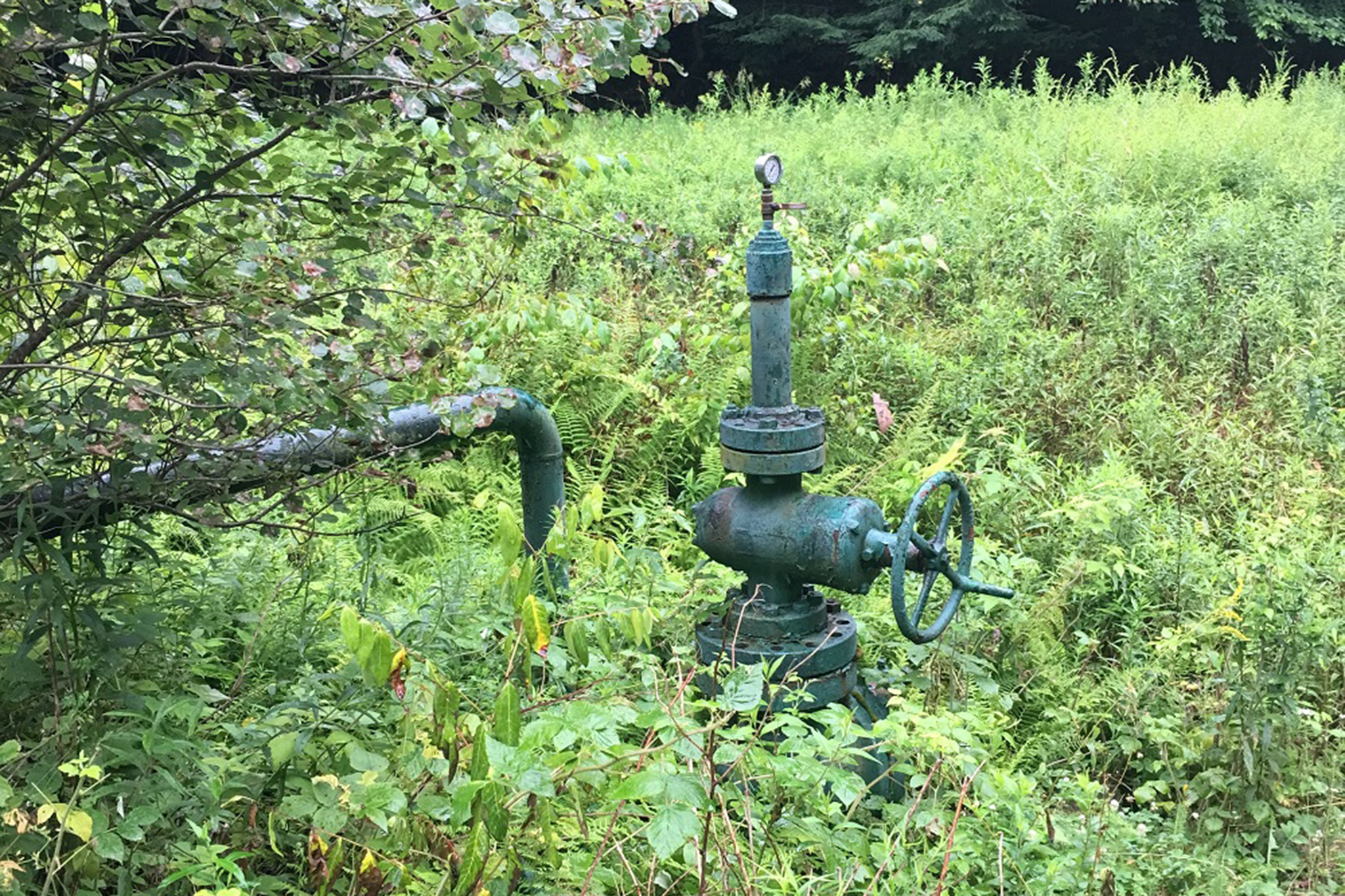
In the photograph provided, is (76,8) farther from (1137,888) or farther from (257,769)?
(1137,888)

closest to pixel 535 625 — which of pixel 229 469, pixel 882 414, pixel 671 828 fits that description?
pixel 671 828

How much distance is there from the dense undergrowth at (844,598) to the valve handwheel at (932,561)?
263 millimetres

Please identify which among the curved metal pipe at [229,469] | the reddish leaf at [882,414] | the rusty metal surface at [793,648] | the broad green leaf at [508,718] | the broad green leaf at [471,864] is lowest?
the rusty metal surface at [793,648]

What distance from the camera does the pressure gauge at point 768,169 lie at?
2.70 m

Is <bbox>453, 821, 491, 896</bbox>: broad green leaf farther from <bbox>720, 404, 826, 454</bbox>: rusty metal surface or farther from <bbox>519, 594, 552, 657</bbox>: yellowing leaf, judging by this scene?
<bbox>720, 404, 826, 454</bbox>: rusty metal surface

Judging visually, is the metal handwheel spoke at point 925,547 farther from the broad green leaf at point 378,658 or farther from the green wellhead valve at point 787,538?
the broad green leaf at point 378,658

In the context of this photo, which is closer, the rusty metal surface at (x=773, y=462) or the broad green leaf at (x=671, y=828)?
the broad green leaf at (x=671, y=828)

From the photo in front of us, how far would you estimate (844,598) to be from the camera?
3.55 metres

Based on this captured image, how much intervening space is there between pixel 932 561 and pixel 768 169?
102cm

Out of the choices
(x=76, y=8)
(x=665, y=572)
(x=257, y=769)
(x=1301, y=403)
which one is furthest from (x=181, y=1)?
(x=1301, y=403)

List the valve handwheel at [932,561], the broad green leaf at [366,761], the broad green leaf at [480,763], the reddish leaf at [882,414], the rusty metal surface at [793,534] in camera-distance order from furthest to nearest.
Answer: the reddish leaf at [882,414]
the rusty metal surface at [793,534]
the valve handwheel at [932,561]
the broad green leaf at [366,761]
the broad green leaf at [480,763]

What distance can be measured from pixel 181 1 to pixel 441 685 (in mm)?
1088


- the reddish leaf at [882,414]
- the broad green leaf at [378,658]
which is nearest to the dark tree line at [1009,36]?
the reddish leaf at [882,414]

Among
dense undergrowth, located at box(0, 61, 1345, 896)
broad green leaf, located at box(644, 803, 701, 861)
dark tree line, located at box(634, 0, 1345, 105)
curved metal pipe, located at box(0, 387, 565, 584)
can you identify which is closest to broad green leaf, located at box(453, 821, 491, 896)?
dense undergrowth, located at box(0, 61, 1345, 896)
